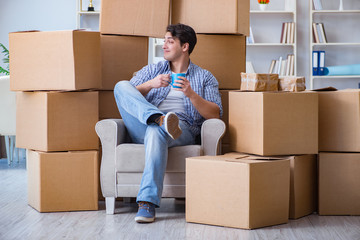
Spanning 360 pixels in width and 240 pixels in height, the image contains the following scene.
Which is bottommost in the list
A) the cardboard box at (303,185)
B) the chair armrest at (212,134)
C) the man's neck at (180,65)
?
the cardboard box at (303,185)

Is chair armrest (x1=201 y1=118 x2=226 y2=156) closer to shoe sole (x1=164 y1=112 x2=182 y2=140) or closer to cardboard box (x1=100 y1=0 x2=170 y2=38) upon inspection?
shoe sole (x1=164 y1=112 x2=182 y2=140)

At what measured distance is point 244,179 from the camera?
7.34 ft

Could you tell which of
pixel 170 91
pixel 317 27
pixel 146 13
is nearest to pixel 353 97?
pixel 170 91

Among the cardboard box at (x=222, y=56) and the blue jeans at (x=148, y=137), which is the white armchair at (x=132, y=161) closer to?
the blue jeans at (x=148, y=137)

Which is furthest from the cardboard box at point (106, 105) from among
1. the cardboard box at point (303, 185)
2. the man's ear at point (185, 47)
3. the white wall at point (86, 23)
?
the white wall at point (86, 23)

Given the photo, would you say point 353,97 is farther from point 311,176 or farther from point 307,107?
point 311,176

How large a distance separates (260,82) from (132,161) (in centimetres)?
71

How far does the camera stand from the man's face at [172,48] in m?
2.89

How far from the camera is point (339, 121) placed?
2.61 metres

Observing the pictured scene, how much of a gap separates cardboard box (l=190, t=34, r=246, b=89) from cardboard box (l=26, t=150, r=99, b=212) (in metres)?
0.85

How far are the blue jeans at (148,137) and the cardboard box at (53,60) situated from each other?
208 millimetres

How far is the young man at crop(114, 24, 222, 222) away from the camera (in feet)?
8.06

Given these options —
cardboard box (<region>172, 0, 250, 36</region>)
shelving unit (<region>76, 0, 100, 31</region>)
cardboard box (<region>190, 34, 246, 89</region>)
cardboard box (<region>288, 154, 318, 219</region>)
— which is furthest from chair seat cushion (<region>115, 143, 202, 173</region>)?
shelving unit (<region>76, 0, 100, 31</region>)

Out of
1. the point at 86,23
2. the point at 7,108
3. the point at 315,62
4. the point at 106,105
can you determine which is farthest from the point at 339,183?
the point at 86,23
